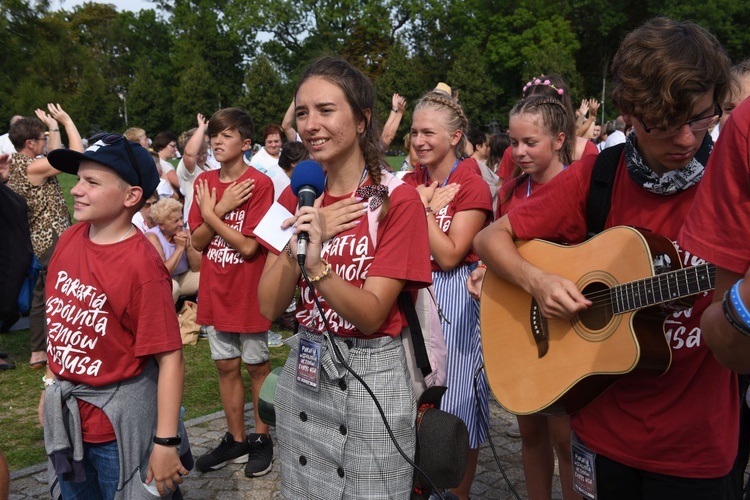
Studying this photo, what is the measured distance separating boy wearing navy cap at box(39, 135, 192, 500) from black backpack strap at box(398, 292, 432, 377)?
3.14 ft

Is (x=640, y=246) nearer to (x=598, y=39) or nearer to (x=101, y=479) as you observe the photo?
(x=101, y=479)

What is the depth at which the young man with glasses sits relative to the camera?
6.72 ft

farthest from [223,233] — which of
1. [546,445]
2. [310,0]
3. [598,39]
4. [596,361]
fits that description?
[310,0]

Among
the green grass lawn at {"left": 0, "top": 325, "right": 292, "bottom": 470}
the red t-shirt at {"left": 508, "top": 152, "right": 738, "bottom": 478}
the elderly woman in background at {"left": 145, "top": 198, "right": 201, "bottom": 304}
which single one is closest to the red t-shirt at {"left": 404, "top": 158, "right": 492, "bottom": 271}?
the red t-shirt at {"left": 508, "top": 152, "right": 738, "bottom": 478}

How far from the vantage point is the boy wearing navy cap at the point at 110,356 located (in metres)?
2.79

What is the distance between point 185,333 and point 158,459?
5.74 m

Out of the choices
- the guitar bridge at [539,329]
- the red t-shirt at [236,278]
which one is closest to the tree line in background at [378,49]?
the red t-shirt at [236,278]

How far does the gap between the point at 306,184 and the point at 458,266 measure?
1.90 m

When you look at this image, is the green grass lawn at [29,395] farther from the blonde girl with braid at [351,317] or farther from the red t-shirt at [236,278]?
the blonde girl with braid at [351,317]

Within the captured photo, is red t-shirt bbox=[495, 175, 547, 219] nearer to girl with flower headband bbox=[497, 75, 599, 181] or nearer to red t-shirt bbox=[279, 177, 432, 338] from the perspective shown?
girl with flower headband bbox=[497, 75, 599, 181]

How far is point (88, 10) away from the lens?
277 ft

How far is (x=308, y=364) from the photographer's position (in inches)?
104

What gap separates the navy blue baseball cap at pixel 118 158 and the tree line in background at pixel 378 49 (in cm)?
4553

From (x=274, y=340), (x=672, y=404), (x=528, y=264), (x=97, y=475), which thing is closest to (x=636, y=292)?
(x=672, y=404)
